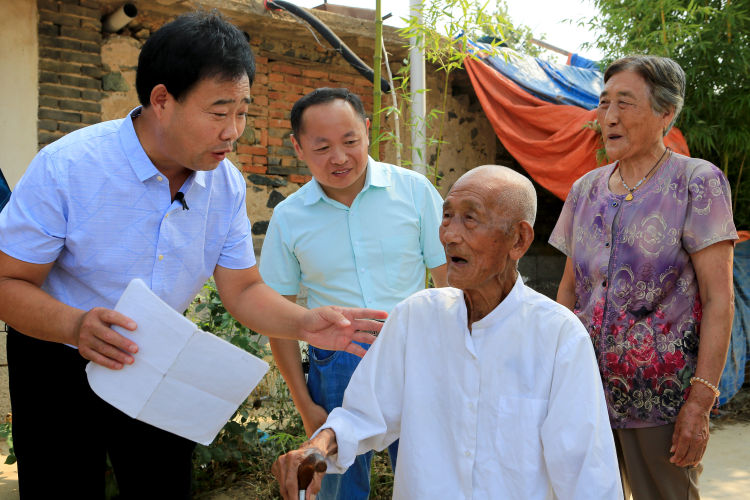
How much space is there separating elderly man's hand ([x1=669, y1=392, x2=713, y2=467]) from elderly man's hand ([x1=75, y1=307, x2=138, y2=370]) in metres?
1.80

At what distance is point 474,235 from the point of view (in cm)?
200

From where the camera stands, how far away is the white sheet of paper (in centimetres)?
176

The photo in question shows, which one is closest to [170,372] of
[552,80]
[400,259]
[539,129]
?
[400,259]

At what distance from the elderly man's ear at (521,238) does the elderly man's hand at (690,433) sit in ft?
2.89

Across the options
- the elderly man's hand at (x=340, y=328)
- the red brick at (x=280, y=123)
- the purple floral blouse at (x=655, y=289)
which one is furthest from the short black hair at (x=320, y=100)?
the red brick at (x=280, y=123)

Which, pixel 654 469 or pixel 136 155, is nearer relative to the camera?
pixel 136 155

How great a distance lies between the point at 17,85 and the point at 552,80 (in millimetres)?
4809

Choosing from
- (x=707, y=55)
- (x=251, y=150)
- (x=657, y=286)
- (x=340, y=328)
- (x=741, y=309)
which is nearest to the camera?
(x=340, y=328)

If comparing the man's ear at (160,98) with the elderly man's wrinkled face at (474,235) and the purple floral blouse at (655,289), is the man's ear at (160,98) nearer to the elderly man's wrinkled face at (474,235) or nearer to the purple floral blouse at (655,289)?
the elderly man's wrinkled face at (474,235)

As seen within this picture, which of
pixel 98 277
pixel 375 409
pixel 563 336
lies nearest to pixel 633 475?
pixel 563 336

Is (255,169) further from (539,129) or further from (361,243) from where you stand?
(361,243)

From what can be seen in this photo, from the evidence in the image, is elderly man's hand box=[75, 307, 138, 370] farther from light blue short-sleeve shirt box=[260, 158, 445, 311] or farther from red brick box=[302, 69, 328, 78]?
red brick box=[302, 69, 328, 78]

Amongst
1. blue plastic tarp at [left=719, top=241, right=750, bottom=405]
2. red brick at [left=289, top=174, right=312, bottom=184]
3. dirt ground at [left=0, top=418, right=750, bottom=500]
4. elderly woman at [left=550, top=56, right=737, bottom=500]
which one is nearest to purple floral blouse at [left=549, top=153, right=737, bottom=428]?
elderly woman at [left=550, top=56, right=737, bottom=500]

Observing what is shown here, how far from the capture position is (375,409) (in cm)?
207
